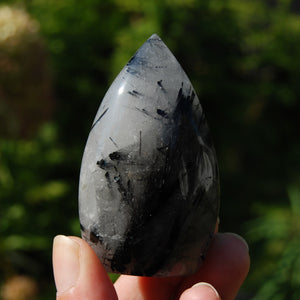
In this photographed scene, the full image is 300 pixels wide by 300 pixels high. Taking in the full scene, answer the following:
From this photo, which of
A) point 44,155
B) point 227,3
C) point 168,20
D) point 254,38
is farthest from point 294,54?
point 44,155

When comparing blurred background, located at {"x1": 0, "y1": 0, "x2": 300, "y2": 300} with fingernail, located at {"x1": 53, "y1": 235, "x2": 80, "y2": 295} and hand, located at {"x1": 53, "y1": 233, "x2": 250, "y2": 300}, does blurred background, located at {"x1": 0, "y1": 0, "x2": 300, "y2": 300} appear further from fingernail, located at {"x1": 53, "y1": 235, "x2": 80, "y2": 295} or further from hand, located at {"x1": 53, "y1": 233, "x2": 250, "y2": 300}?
fingernail, located at {"x1": 53, "y1": 235, "x2": 80, "y2": 295}

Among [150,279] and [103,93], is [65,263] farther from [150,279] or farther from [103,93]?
[103,93]

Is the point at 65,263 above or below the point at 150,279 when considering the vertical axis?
above

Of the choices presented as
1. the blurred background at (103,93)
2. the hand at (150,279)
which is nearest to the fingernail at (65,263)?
the hand at (150,279)

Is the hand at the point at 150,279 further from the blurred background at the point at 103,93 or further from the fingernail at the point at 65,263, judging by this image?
the blurred background at the point at 103,93

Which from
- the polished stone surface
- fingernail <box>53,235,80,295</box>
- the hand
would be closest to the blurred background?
the hand

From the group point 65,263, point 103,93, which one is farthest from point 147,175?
point 103,93

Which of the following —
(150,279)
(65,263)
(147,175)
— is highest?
(147,175)
